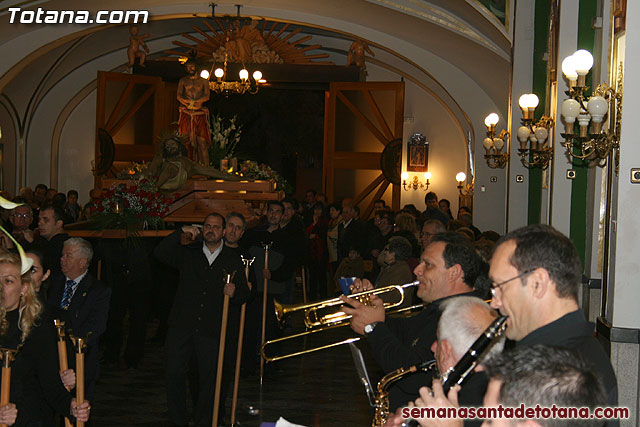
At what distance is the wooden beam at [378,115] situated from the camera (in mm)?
Result: 20438

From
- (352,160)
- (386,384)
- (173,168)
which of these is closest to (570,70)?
(386,384)

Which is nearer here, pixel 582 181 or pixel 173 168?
pixel 582 181

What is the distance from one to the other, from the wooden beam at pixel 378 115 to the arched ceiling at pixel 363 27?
1.19 metres

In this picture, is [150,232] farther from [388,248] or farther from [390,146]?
[390,146]

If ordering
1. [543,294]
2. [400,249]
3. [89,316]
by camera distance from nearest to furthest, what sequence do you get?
[543,294] < [89,316] < [400,249]

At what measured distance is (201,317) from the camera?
6797mm

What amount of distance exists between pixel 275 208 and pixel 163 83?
12619 millimetres

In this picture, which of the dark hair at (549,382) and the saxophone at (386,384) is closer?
the dark hair at (549,382)

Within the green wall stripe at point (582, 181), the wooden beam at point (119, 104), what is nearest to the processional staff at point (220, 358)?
the green wall stripe at point (582, 181)

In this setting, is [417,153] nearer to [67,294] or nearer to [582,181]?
[582,181]

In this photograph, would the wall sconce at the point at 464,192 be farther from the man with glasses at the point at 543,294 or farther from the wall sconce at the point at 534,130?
the man with glasses at the point at 543,294

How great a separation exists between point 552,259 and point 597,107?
151 inches

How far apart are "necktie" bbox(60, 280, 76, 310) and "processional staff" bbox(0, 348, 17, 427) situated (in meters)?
2.26

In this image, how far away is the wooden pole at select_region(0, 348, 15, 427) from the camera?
3.86m
